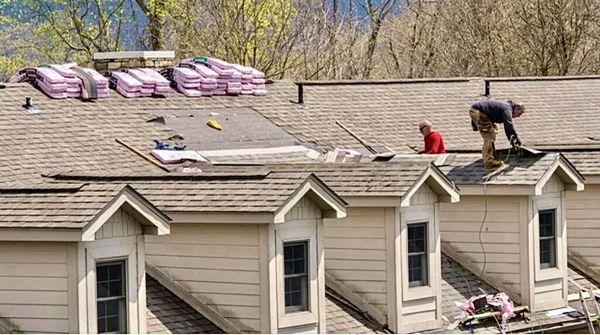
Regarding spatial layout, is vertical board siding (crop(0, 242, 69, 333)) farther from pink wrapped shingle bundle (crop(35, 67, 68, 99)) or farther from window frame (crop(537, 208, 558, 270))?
window frame (crop(537, 208, 558, 270))

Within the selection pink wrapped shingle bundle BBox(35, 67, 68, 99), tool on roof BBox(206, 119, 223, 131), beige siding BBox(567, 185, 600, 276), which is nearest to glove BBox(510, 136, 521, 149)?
beige siding BBox(567, 185, 600, 276)

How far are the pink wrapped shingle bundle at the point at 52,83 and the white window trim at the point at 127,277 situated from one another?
847 cm

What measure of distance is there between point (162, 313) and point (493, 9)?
4216 cm

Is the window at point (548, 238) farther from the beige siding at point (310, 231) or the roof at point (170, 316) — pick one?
the roof at point (170, 316)

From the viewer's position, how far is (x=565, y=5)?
60.1 meters

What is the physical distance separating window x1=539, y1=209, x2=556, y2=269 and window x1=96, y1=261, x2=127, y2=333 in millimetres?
8628

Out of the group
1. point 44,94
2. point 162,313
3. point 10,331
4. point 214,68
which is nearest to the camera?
point 10,331

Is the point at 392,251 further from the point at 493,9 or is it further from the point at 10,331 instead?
the point at 493,9

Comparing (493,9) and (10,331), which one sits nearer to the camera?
(10,331)

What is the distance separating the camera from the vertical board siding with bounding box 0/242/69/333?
64.5 feet

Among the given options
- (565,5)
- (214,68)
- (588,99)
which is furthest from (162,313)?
(565,5)

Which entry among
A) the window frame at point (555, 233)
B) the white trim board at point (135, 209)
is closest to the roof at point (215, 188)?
the white trim board at point (135, 209)

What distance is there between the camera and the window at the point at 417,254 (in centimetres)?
2433

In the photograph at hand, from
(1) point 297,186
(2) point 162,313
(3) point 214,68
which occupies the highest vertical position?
(3) point 214,68
